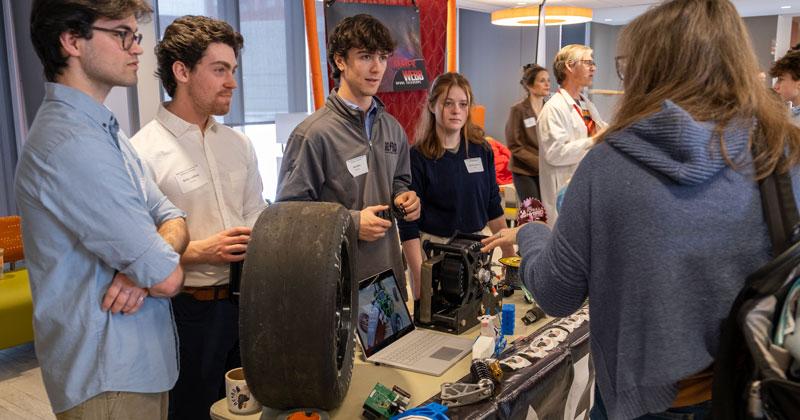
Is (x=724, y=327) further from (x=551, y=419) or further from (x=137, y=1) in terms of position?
(x=137, y=1)

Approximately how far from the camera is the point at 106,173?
1242 mm

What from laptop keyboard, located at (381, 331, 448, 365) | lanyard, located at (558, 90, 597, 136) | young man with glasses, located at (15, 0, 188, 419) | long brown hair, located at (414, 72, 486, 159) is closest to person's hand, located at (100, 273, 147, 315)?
young man with glasses, located at (15, 0, 188, 419)

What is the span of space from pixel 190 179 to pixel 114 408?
751mm

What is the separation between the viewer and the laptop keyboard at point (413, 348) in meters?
1.79

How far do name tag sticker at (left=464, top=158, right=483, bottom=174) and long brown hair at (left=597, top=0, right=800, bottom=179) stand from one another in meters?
1.69

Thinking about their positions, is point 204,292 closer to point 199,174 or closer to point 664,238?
point 199,174

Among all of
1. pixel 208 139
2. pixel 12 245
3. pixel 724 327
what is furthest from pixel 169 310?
pixel 12 245

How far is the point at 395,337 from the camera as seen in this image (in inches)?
75.4

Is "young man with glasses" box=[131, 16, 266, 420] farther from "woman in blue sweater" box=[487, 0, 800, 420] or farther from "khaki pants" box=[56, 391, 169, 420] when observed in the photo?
"woman in blue sweater" box=[487, 0, 800, 420]

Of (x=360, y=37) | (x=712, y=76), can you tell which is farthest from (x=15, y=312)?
(x=712, y=76)

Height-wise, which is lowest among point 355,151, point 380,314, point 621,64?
point 380,314

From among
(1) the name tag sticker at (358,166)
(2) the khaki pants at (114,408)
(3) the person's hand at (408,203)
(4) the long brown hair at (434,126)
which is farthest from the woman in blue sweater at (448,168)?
(2) the khaki pants at (114,408)

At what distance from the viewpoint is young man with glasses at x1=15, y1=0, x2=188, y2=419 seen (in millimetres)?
1232

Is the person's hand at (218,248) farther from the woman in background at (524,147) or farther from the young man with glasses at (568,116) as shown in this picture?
the woman in background at (524,147)
